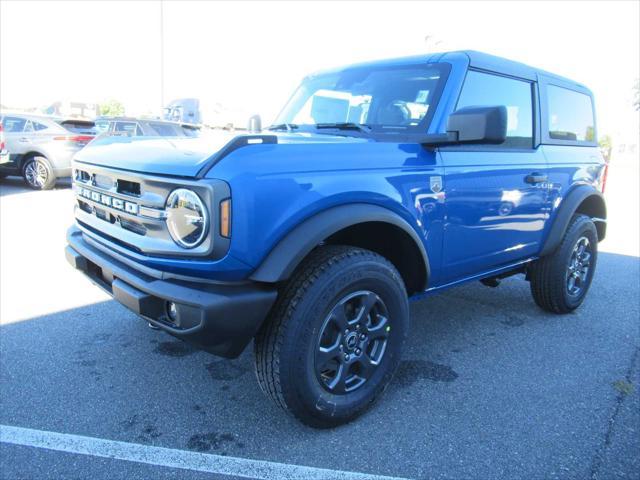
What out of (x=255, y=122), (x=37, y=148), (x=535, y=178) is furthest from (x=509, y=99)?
(x=37, y=148)

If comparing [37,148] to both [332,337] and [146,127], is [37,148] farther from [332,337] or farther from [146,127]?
[332,337]

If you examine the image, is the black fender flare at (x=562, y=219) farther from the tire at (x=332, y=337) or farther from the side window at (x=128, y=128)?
the side window at (x=128, y=128)

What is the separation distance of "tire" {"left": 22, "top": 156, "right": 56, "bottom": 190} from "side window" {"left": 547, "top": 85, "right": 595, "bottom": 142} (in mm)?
10026

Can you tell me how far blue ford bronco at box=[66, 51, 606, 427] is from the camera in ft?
6.91

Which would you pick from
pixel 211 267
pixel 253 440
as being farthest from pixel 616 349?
pixel 211 267

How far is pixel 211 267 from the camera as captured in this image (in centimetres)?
207

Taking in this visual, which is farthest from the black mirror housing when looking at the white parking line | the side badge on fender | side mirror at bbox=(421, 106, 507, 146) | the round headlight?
the white parking line

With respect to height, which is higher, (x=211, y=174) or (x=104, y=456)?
(x=211, y=174)

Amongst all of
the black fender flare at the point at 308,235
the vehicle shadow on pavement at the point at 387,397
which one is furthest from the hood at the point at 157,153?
the vehicle shadow on pavement at the point at 387,397

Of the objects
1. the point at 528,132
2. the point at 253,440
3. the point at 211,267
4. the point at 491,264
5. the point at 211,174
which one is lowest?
the point at 253,440

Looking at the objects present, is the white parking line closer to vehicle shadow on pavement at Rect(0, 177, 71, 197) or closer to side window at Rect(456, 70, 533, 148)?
side window at Rect(456, 70, 533, 148)

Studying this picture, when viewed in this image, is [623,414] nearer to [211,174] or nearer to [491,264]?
[491,264]

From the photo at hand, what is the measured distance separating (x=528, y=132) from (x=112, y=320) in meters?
3.46

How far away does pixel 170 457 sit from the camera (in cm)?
230
